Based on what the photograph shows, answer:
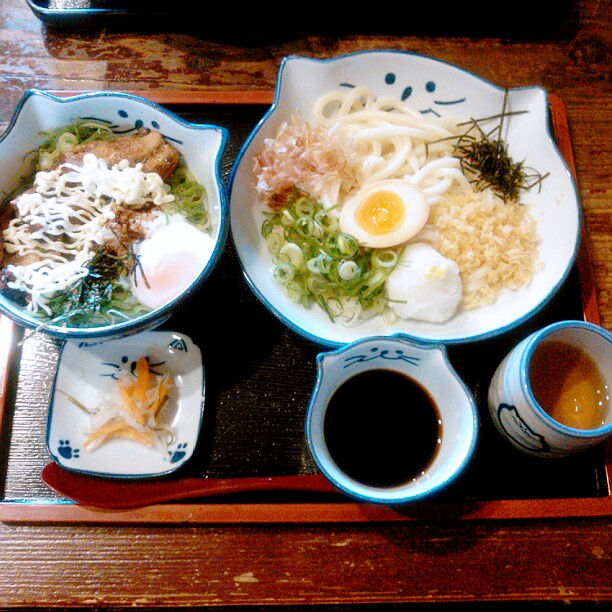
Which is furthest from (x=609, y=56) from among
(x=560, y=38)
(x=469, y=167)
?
(x=469, y=167)

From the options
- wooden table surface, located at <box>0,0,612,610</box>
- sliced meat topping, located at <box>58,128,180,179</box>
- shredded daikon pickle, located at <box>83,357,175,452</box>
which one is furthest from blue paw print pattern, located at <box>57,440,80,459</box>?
sliced meat topping, located at <box>58,128,180,179</box>

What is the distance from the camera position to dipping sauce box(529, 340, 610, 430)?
1.45 meters

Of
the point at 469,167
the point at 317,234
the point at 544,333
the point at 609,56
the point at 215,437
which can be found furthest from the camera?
the point at 609,56

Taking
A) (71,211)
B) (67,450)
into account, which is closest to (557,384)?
(67,450)

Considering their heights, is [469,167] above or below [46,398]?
above

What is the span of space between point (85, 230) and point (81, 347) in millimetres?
358

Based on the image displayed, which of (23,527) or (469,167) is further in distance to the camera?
(469,167)

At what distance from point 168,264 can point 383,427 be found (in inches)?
31.6

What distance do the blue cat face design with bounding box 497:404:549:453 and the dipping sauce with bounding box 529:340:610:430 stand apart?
0.30 ft

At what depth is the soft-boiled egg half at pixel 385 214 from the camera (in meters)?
1.68

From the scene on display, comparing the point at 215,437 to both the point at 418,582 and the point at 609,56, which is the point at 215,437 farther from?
the point at 609,56

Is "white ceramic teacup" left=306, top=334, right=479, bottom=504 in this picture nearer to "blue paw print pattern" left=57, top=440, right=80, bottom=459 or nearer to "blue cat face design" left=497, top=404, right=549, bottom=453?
"blue cat face design" left=497, top=404, right=549, bottom=453

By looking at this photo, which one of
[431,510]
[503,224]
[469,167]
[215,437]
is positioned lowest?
[431,510]

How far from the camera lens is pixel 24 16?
2.15 meters
